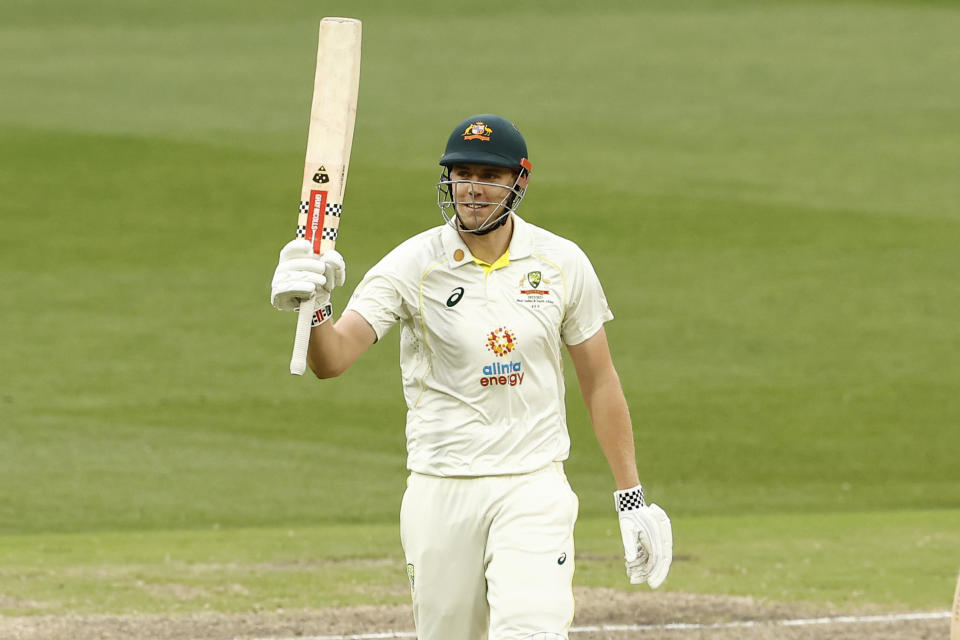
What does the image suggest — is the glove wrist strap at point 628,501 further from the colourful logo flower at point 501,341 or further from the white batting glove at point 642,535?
the colourful logo flower at point 501,341

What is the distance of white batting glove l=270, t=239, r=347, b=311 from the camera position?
16.0 feet

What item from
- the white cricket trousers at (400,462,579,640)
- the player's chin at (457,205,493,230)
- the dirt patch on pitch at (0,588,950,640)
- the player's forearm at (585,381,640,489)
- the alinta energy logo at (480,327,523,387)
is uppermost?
the player's chin at (457,205,493,230)

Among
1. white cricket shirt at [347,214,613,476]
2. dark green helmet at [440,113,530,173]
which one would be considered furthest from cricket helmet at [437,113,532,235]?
white cricket shirt at [347,214,613,476]

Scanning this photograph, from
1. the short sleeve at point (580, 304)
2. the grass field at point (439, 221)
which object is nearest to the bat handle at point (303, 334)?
the short sleeve at point (580, 304)

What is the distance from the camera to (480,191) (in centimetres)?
556

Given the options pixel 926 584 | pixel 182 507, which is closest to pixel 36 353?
pixel 182 507

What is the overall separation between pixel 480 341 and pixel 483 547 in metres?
0.68

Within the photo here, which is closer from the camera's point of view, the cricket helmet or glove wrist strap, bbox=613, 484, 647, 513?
the cricket helmet

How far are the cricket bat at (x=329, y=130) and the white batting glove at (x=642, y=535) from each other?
1365mm

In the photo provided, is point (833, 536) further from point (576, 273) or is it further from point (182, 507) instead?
point (576, 273)

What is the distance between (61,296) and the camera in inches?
709

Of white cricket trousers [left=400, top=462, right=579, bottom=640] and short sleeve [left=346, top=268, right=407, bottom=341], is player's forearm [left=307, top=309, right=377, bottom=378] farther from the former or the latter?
white cricket trousers [left=400, top=462, right=579, bottom=640]

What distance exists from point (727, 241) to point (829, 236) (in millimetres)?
1305

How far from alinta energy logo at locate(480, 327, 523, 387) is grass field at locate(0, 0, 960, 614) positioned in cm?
371
